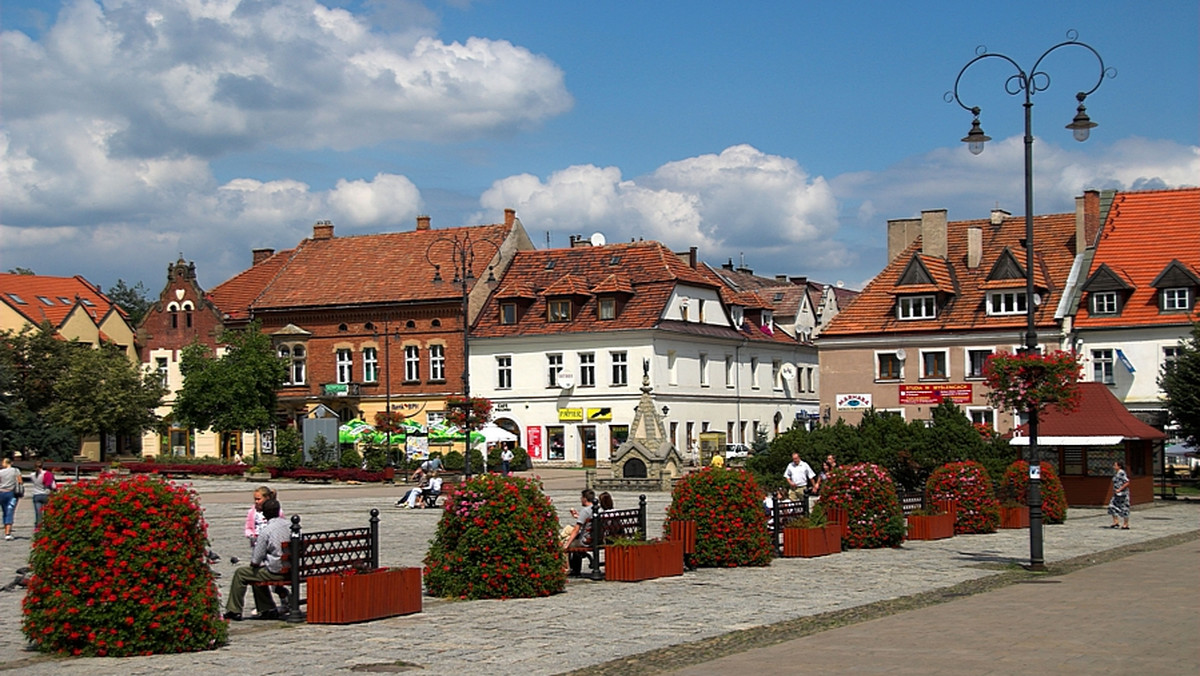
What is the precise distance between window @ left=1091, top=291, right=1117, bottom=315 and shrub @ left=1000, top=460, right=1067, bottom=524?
25558 millimetres

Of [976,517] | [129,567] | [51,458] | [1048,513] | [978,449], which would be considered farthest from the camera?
[51,458]

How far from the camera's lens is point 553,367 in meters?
65.9

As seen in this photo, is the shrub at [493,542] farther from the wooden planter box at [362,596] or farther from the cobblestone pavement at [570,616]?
the wooden planter box at [362,596]

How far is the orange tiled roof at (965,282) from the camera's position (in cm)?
5741

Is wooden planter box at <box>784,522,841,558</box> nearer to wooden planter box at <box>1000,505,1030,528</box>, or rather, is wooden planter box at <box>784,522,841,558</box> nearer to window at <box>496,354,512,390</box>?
wooden planter box at <box>1000,505,1030,528</box>

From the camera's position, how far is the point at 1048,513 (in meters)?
31.2

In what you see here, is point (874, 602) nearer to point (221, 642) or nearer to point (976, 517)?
point (221, 642)

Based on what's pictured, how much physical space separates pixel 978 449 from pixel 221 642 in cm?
2639

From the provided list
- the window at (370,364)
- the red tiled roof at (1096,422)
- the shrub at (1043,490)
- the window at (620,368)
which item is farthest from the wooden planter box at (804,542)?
the window at (370,364)

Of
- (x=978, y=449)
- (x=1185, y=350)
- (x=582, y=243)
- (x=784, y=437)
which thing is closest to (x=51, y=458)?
(x=582, y=243)

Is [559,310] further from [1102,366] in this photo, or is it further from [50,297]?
[50,297]

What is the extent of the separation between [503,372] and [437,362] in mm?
3433

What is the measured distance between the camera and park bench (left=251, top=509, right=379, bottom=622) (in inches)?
572

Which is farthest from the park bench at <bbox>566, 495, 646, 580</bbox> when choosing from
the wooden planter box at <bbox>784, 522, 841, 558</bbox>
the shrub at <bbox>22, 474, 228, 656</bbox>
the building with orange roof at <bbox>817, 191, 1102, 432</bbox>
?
the building with orange roof at <bbox>817, 191, 1102, 432</bbox>
